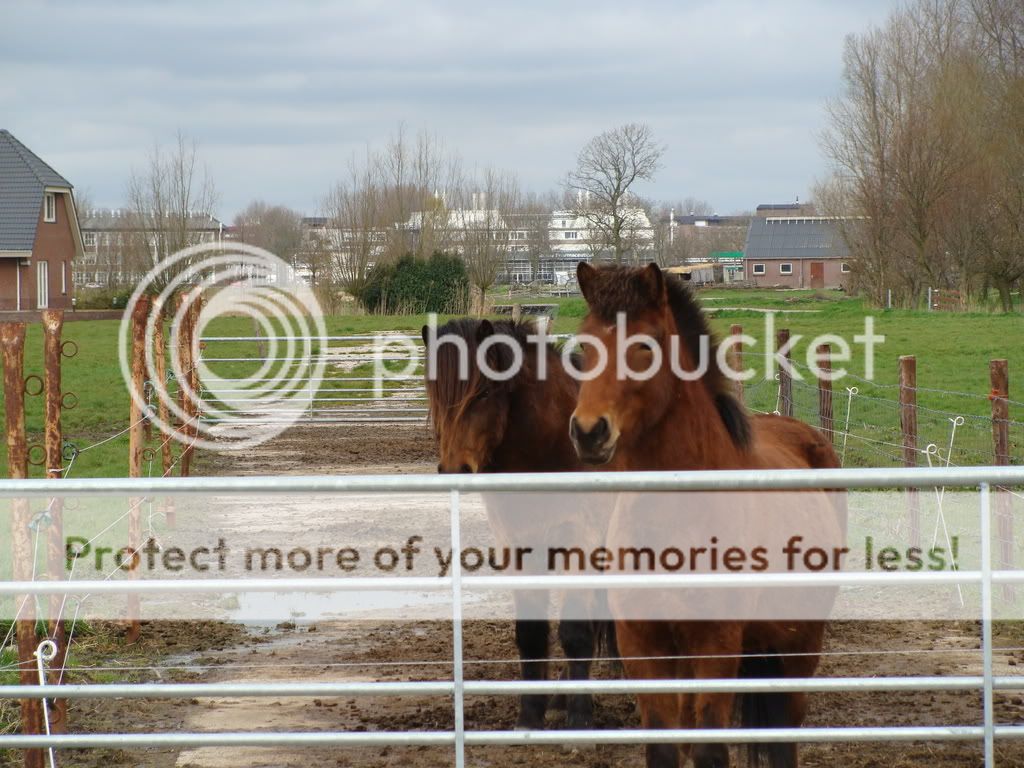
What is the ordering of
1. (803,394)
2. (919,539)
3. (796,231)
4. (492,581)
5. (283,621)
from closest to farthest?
1. (492,581)
2. (283,621)
3. (919,539)
4. (803,394)
5. (796,231)

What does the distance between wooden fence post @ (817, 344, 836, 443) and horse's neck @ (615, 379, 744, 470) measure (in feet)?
19.1

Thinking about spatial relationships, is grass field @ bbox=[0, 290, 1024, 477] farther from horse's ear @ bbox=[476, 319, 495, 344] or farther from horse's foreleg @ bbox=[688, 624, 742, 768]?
horse's foreleg @ bbox=[688, 624, 742, 768]

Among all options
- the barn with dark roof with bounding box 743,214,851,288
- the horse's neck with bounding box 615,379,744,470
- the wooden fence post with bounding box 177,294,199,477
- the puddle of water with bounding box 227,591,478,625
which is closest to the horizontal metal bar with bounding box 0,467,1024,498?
the horse's neck with bounding box 615,379,744,470

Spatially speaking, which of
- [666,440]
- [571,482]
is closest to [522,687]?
[571,482]

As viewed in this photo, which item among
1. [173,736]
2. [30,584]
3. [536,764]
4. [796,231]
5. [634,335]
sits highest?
[796,231]

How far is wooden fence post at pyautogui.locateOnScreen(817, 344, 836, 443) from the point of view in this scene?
9.30 meters

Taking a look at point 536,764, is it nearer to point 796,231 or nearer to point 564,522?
point 564,522

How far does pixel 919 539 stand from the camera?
25.5 feet

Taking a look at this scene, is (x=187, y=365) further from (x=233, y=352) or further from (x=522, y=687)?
(x=522, y=687)

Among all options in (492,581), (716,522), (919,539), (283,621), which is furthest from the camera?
(919,539)

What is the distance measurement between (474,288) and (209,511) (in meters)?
24.2

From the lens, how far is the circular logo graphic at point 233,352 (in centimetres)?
1274

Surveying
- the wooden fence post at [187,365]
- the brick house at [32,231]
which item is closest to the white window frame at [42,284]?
the brick house at [32,231]

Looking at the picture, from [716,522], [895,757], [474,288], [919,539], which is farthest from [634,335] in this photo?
[474,288]
